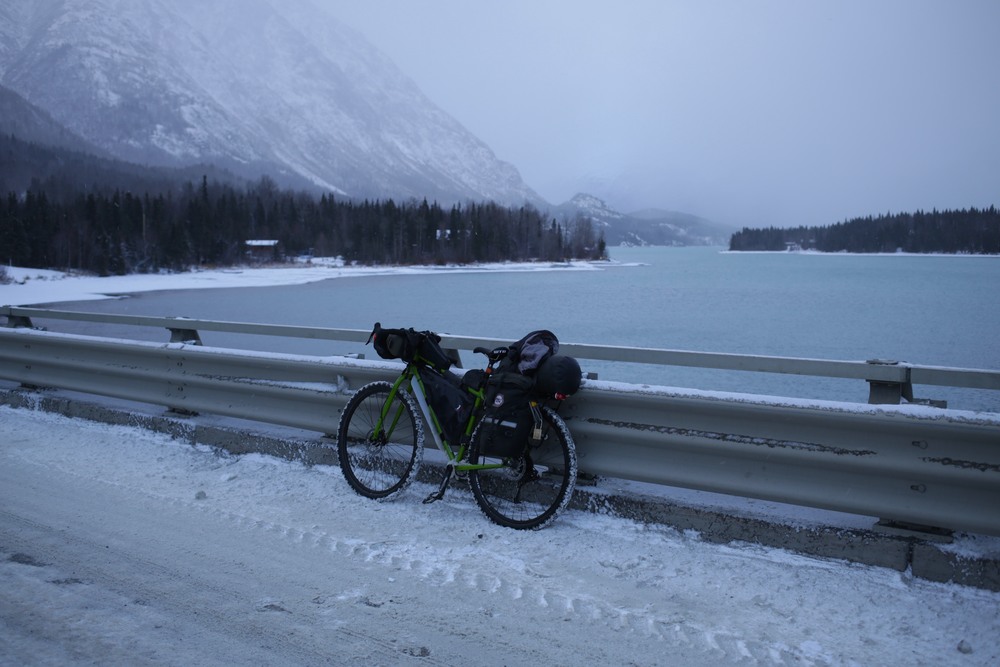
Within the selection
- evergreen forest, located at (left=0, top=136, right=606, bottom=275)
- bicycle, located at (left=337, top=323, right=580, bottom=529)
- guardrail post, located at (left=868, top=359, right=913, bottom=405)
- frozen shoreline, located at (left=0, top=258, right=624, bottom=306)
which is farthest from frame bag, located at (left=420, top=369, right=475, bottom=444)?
evergreen forest, located at (left=0, top=136, right=606, bottom=275)

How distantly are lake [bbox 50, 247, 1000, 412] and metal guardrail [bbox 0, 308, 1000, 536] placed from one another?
33.7 ft

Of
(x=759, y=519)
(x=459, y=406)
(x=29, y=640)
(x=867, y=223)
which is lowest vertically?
(x=29, y=640)

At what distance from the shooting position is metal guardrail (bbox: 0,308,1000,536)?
11.5 ft

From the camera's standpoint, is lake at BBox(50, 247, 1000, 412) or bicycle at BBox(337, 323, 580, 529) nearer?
bicycle at BBox(337, 323, 580, 529)

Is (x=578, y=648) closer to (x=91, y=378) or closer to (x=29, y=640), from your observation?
(x=29, y=640)

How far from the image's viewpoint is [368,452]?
503 centimetres

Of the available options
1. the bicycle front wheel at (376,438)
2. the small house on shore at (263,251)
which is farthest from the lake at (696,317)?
the small house on shore at (263,251)

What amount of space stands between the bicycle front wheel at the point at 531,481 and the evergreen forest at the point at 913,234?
67.4 m

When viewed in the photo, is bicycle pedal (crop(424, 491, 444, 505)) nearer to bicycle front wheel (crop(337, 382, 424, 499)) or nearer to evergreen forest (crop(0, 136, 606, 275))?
bicycle front wheel (crop(337, 382, 424, 499))

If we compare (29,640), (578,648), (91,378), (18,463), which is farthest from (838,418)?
(91,378)

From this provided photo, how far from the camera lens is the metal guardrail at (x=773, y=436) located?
11.5 ft

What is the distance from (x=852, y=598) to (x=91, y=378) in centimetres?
638

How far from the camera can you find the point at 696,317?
35031 mm

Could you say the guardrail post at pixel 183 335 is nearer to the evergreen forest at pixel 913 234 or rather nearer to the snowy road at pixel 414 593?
the snowy road at pixel 414 593
